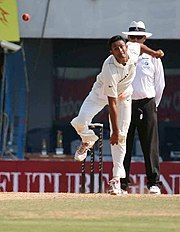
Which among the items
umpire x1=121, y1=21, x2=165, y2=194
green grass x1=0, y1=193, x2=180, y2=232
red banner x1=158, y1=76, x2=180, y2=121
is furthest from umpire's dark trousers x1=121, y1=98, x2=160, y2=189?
red banner x1=158, y1=76, x2=180, y2=121

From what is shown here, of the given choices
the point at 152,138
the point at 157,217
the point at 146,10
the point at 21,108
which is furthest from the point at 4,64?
the point at 157,217

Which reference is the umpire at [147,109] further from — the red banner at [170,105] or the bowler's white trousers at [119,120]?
the red banner at [170,105]

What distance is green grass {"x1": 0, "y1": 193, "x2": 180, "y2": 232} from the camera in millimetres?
9094

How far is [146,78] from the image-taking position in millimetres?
13414

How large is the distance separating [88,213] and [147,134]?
3.48 m

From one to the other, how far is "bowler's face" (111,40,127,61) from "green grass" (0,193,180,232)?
1537 millimetres

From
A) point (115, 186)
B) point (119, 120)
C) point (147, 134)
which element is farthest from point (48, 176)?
point (119, 120)

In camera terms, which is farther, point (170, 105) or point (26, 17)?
point (170, 105)

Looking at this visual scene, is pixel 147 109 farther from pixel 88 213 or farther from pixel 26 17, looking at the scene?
pixel 26 17

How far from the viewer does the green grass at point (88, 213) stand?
9094mm

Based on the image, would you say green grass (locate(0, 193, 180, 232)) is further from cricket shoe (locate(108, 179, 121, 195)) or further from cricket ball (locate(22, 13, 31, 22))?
cricket ball (locate(22, 13, 31, 22))

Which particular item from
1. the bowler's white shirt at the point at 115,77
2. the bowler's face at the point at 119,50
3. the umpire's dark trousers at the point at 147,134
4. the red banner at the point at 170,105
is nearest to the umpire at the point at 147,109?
the umpire's dark trousers at the point at 147,134

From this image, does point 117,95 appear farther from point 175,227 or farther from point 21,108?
point 21,108

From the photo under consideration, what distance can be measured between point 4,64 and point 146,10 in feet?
9.84
